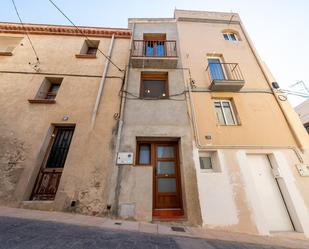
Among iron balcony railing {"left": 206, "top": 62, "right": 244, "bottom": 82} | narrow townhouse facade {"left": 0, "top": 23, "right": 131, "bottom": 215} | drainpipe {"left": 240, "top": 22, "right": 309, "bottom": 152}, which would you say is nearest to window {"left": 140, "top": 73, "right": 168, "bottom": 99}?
narrow townhouse facade {"left": 0, "top": 23, "right": 131, "bottom": 215}

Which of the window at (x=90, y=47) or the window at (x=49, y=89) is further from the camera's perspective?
the window at (x=90, y=47)

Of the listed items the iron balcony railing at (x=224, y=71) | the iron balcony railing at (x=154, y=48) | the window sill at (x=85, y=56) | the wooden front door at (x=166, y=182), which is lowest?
the wooden front door at (x=166, y=182)

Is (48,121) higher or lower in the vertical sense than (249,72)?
lower

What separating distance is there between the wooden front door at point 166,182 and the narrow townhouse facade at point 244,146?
732 millimetres

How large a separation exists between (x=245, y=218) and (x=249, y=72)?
5.93 meters

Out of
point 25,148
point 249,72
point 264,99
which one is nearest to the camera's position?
point 25,148

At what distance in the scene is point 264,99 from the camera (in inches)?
224

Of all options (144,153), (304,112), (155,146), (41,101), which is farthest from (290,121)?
(304,112)

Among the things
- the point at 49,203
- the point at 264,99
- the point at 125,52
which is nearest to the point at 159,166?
the point at 49,203

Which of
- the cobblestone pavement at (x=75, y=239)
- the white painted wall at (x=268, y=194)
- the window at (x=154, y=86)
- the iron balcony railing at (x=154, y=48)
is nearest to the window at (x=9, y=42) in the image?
the iron balcony railing at (x=154, y=48)

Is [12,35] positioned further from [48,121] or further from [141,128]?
[141,128]

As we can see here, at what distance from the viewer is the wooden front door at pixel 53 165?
4.27m

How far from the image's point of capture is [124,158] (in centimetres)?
437

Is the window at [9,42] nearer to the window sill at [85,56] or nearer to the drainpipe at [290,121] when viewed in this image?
the window sill at [85,56]
